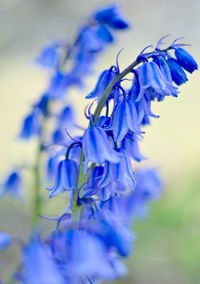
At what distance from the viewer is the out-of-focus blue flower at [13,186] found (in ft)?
12.4

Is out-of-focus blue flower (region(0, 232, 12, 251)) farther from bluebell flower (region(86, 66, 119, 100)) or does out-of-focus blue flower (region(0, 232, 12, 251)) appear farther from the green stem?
bluebell flower (region(86, 66, 119, 100))

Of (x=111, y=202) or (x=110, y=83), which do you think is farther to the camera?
(x=111, y=202)

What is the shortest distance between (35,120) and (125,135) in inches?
65.6

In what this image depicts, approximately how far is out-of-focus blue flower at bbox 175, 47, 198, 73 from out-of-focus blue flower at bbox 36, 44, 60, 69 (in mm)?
1832

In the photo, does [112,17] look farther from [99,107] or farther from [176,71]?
[99,107]

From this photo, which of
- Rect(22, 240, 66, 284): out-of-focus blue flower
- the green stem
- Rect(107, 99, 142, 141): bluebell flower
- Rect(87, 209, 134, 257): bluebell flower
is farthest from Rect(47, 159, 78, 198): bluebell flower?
Rect(22, 240, 66, 284): out-of-focus blue flower

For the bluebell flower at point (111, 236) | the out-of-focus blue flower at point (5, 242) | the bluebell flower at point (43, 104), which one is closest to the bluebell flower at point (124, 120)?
the bluebell flower at point (111, 236)

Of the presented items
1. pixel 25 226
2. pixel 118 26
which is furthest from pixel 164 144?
pixel 118 26

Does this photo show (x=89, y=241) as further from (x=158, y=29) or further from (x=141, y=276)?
(x=158, y=29)

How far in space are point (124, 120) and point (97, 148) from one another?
0.60 ft

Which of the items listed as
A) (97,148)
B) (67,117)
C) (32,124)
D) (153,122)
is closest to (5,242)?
(97,148)

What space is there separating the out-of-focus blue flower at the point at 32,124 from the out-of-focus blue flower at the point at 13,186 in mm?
347

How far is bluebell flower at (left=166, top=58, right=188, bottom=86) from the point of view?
213 centimetres

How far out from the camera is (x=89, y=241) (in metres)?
1.47
